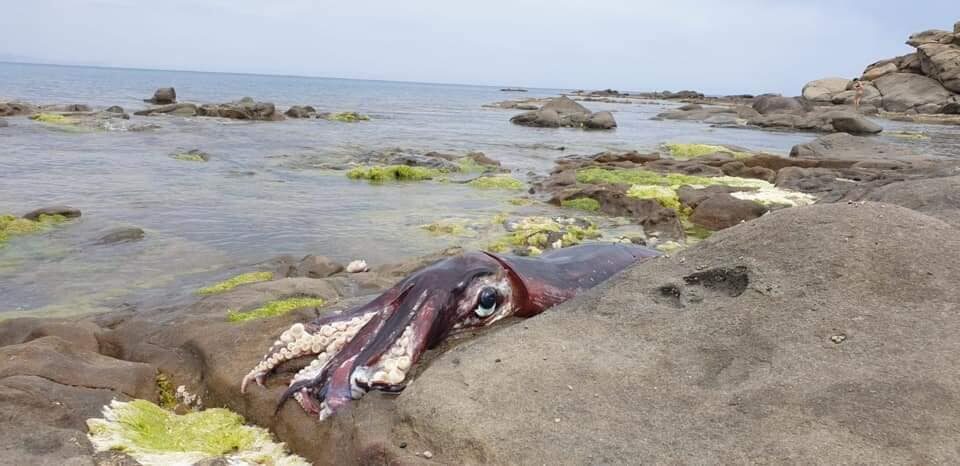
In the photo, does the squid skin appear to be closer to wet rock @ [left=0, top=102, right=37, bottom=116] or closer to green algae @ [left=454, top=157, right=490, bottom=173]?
green algae @ [left=454, top=157, right=490, bottom=173]

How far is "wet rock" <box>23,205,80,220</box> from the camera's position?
1106 cm

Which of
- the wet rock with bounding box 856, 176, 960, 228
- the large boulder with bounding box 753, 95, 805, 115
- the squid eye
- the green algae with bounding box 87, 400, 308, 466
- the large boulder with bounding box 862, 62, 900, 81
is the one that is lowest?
the green algae with bounding box 87, 400, 308, 466

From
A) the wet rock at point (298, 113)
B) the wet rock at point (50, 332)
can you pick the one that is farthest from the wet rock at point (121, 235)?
the wet rock at point (298, 113)

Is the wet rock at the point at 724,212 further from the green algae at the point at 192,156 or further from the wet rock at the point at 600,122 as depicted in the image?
the wet rock at the point at 600,122

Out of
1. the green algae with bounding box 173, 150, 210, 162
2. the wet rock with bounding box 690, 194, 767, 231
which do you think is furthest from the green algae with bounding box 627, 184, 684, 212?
the green algae with bounding box 173, 150, 210, 162

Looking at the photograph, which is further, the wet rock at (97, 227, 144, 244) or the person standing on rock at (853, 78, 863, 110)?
the person standing on rock at (853, 78, 863, 110)

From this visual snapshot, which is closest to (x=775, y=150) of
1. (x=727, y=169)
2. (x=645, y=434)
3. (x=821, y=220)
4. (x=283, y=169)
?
(x=727, y=169)

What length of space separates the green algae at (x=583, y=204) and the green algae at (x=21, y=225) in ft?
29.7

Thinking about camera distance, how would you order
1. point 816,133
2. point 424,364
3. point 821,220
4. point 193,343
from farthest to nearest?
point 816,133, point 193,343, point 821,220, point 424,364

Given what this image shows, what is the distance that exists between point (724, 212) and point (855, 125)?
94.1 ft

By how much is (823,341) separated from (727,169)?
15824 mm

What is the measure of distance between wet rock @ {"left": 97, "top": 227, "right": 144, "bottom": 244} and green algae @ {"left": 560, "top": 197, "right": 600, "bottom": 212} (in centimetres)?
790

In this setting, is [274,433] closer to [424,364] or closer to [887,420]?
[424,364]

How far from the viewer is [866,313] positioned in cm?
371
